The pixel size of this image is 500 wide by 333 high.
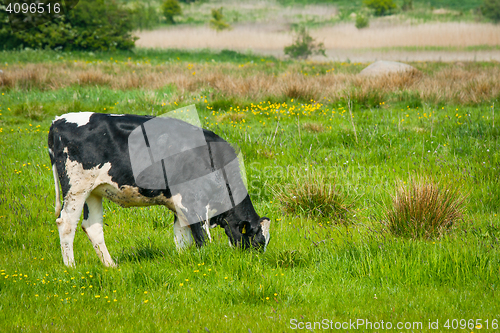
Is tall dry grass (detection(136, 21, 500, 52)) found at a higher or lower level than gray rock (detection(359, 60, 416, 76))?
higher

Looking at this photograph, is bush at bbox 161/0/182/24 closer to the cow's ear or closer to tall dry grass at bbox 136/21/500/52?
tall dry grass at bbox 136/21/500/52

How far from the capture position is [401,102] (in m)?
12.7

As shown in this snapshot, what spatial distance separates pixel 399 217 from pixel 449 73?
13.7 meters

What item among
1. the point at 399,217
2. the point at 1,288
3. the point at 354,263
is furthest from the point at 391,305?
the point at 1,288

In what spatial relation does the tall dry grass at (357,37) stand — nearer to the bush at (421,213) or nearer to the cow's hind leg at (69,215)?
the bush at (421,213)

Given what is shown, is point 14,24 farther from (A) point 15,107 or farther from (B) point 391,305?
(B) point 391,305

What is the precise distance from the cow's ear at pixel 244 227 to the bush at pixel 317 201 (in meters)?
1.40

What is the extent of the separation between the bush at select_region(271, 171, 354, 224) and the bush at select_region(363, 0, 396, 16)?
61.1 m

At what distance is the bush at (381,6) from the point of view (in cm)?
6059

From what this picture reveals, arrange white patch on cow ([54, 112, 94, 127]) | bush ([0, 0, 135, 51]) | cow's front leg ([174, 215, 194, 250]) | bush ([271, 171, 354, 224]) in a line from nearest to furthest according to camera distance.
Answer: white patch on cow ([54, 112, 94, 127])
cow's front leg ([174, 215, 194, 250])
bush ([271, 171, 354, 224])
bush ([0, 0, 135, 51])

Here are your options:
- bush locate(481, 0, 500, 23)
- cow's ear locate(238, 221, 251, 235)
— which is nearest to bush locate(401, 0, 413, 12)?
bush locate(481, 0, 500, 23)

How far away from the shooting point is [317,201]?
20.4 feet

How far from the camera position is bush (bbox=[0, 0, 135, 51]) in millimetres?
34188

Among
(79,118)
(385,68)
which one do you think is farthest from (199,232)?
(385,68)
